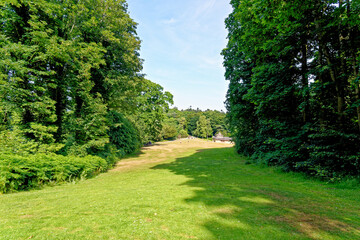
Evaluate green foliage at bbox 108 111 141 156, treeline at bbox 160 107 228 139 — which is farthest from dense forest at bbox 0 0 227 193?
treeline at bbox 160 107 228 139

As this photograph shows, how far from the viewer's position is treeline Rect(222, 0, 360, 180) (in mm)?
7020

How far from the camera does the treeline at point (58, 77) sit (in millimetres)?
9602

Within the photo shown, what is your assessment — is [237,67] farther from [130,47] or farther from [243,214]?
[243,214]

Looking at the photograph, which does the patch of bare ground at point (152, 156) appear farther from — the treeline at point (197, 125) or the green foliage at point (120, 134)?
the treeline at point (197, 125)

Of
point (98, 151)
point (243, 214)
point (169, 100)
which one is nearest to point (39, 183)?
point (98, 151)

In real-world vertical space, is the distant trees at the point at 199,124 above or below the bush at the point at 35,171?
above

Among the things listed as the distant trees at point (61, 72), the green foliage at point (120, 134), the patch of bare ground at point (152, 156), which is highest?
the distant trees at point (61, 72)

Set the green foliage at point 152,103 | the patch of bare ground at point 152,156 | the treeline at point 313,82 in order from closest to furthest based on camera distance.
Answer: the treeline at point 313,82 → the patch of bare ground at point 152,156 → the green foliage at point 152,103

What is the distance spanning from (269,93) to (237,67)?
758 centimetres

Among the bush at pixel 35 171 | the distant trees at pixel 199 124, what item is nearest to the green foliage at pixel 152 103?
the bush at pixel 35 171

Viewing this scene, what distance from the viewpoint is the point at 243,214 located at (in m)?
4.12

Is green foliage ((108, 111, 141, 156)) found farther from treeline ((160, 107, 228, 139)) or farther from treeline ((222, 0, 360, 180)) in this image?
treeline ((160, 107, 228, 139))

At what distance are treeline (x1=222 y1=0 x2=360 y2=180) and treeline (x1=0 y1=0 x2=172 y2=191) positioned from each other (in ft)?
39.2

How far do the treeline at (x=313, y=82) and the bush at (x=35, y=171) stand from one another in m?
11.7
